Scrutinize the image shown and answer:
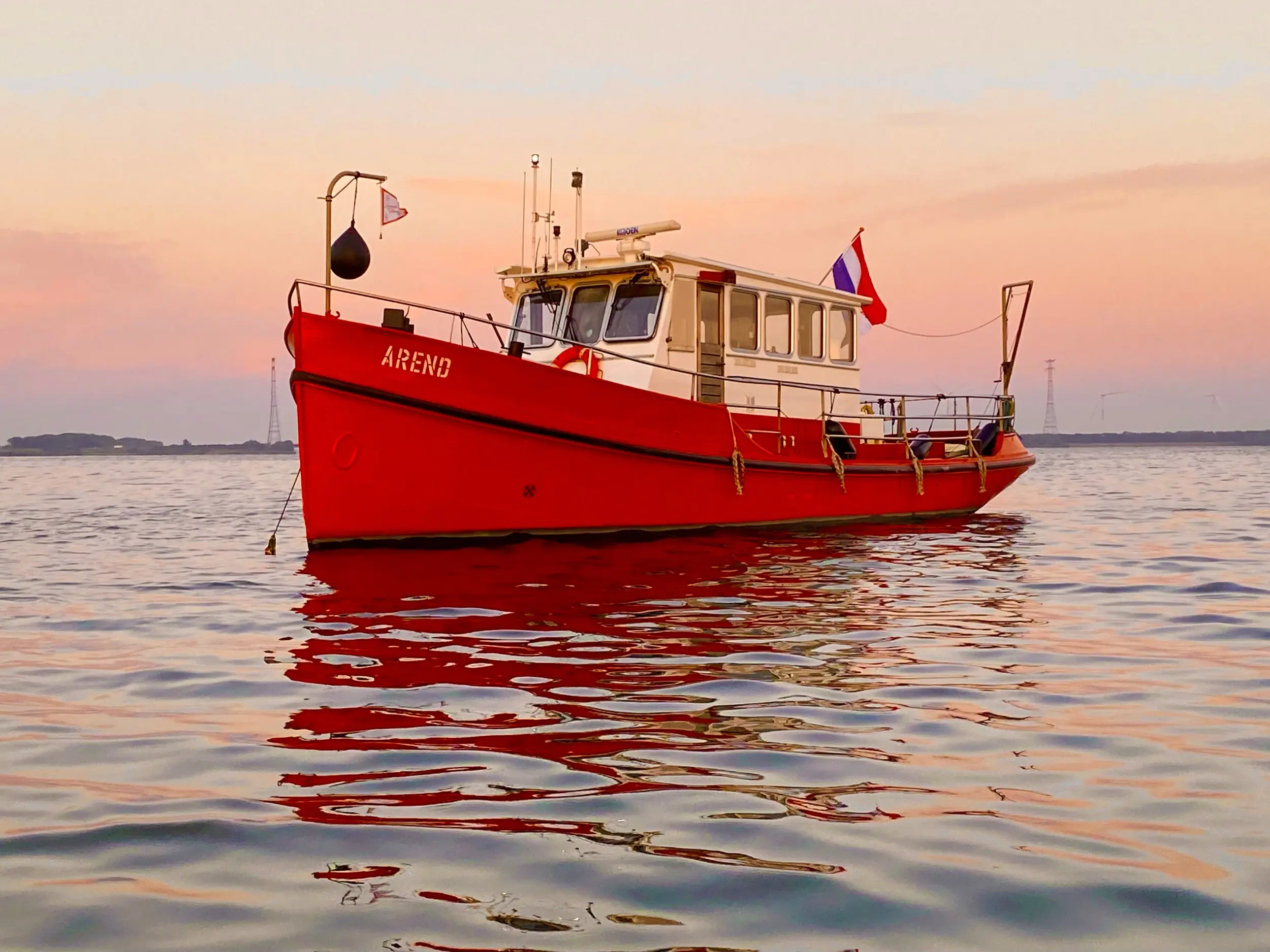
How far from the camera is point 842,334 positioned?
51.0ft

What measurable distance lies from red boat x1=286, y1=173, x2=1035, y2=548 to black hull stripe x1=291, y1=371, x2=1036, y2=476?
2 centimetres

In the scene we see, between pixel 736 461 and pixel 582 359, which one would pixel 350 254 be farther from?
pixel 736 461

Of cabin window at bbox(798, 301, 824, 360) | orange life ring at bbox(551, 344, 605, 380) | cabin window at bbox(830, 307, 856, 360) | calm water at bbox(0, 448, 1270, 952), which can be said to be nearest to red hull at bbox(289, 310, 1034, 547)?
orange life ring at bbox(551, 344, 605, 380)

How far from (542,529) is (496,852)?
8379 mm

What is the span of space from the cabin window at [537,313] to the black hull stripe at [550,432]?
2.58m

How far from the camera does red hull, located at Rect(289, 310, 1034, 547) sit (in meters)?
10.6

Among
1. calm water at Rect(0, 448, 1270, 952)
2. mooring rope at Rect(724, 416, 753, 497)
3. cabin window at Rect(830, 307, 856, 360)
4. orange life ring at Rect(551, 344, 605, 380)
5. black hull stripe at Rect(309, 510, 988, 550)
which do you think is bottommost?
calm water at Rect(0, 448, 1270, 952)

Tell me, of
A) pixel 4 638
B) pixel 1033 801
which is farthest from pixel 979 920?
pixel 4 638

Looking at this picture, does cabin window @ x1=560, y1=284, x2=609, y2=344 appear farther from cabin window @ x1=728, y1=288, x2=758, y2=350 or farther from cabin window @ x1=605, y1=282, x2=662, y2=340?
cabin window @ x1=728, y1=288, x2=758, y2=350

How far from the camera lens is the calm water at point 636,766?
2.74 meters

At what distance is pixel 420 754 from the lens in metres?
4.17

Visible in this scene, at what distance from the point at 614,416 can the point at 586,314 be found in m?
2.33

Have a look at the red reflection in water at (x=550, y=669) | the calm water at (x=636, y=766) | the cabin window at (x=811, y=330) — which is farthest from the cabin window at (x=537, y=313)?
the calm water at (x=636, y=766)

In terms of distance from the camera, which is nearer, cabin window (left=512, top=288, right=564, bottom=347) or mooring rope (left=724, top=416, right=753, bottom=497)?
mooring rope (left=724, top=416, right=753, bottom=497)
